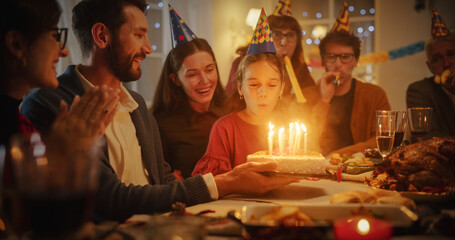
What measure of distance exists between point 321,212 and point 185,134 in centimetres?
197

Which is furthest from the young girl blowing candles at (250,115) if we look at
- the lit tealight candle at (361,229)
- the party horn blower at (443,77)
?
the party horn blower at (443,77)

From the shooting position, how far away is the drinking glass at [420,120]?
254 centimetres

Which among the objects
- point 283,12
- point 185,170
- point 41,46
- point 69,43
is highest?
point 283,12

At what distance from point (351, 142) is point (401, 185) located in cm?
229

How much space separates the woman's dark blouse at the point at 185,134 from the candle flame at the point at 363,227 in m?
2.10

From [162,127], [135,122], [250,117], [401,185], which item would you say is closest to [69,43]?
[162,127]

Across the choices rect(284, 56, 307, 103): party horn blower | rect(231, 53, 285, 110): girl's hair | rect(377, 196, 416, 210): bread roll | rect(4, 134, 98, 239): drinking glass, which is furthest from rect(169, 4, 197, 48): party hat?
rect(4, 134, 98, 239): drinking glass

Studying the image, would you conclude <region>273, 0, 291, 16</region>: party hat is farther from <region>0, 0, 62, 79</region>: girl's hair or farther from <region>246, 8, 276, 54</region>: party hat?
<region>0, 0, 62, 79</region>: girl's hair

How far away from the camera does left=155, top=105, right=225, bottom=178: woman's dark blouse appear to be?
10.5 ft

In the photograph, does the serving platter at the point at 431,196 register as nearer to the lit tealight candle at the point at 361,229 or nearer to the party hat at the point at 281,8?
the lit tealight candle at the point at 361,229

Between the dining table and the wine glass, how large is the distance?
56 cm

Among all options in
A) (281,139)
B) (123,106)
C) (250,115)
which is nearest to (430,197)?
(281,139)

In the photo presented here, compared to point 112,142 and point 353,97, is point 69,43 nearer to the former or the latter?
point 112,142

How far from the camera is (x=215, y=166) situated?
259 cm
